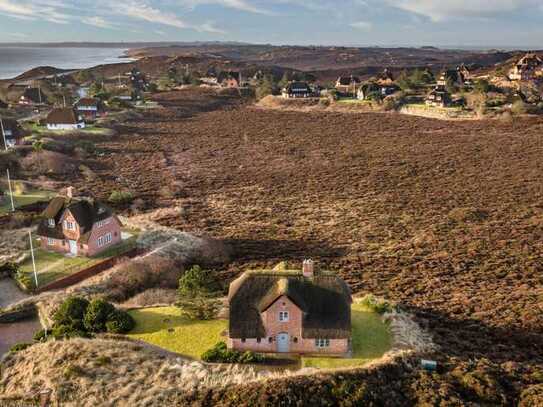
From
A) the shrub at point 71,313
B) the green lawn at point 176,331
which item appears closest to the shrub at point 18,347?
the shrub at point 71,313

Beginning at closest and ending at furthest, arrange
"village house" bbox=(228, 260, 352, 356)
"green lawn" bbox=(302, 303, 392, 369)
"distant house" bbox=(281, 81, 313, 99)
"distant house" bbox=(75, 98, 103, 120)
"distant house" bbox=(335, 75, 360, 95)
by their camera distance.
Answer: "green lawn" bbox=(302, 303, 392, 369) → "village house" bbox=(228, 260, 352, 356) → "distant house" bbox=(75, 98, 103, 120) → "distant house" bbox=(281, 81, 313, 99) → "distant house" bbox=(335, 75, 360, 95)

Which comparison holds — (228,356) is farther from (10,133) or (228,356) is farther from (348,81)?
(348,81)

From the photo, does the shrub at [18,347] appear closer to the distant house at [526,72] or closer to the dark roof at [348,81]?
the dark roof at [348,81]

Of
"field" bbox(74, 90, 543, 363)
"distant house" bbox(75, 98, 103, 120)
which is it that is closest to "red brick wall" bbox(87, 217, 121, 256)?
"field" bbox(74, 90, 543, 363)

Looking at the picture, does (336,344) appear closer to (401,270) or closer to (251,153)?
(401,270)

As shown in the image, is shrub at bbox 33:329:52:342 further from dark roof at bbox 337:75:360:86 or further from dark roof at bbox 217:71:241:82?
dark roof at bbox 217:71:241:82

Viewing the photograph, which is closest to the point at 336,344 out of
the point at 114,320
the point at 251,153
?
the point at 114,320

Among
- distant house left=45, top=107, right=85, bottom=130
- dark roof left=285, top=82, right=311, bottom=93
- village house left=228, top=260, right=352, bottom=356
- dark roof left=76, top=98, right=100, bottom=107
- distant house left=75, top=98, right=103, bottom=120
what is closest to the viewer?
village house left=228, top=260, right=352, bottom=356

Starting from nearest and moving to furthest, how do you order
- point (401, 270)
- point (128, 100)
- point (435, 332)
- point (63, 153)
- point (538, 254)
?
point (435, 332), point (401, 270), point (538, 254), point (63, 153), point (128, 100)
